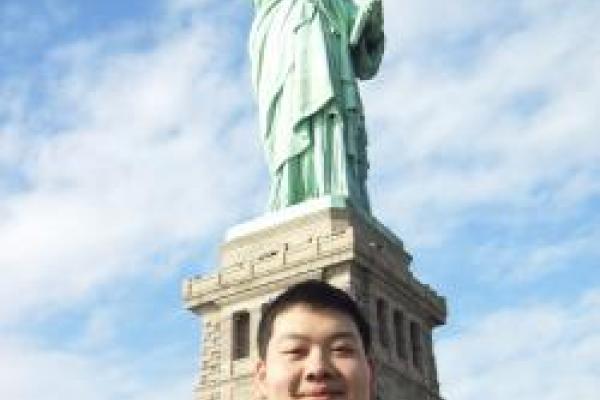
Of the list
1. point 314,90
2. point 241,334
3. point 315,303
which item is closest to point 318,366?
point 315,303

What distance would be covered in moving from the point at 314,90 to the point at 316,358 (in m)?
22.3

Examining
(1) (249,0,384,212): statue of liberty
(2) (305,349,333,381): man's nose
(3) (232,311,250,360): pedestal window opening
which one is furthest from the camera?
(1) (249,0,384,212): statue of liberty

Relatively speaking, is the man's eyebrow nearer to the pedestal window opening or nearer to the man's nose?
the man's nose

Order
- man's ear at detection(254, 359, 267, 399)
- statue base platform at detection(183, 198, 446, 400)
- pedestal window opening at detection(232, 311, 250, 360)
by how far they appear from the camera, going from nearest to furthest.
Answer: man's ear at detection(254, 359, 267, 399), statue base platform at detection(183, 198, 446, 400), pedestal window opening at detection(232, 311, 250, 360)

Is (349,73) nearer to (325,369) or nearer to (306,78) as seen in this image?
(306,78)

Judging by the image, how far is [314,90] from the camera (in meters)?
24.5

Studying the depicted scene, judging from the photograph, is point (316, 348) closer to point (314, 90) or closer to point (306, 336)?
point (306, 336)

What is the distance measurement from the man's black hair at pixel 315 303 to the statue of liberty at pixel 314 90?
66.9 ft

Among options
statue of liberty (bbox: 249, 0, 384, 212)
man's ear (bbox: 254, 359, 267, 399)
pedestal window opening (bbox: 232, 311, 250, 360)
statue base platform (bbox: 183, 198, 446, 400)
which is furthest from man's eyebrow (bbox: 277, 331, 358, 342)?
statue of liberty (bbox: 249, 0, 384, 212)

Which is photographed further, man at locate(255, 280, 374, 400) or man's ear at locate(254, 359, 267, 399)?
man's ear at locate(254, 359, 267, 399)

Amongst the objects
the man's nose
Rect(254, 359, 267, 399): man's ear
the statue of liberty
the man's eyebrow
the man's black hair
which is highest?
the statue of liberty

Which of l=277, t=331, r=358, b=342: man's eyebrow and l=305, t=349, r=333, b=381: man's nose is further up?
l=277, t=331, r=358, b=342: man's eyebrow

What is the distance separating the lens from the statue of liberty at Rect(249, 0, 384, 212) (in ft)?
78.8

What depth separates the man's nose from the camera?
93.1 inches
